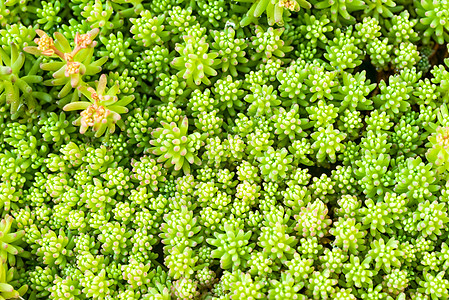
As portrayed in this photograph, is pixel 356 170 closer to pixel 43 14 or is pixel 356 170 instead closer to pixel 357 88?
pixel 357 88

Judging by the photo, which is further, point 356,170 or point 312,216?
point 356,170

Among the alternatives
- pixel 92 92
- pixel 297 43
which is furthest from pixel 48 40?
pixel 297 43

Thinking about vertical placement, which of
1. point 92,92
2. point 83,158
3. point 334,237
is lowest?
point 334,237

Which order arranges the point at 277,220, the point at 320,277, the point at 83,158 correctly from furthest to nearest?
the point at 83,158
the point at 277,220
the point at 320,277

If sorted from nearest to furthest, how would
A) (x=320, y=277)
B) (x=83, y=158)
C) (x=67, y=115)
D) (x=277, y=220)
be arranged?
(x=320, y=277) < (x=277, y=220) < (x=83, y=158) < (x=67, y=115)

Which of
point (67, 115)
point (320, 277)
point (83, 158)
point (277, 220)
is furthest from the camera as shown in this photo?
point (67, 115)

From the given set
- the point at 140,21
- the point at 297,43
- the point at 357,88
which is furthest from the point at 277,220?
the point at 140,21

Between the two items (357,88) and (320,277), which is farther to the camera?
(357,88)

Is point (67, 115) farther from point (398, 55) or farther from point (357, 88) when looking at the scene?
point (398, 55)

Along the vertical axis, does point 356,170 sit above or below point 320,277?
above
